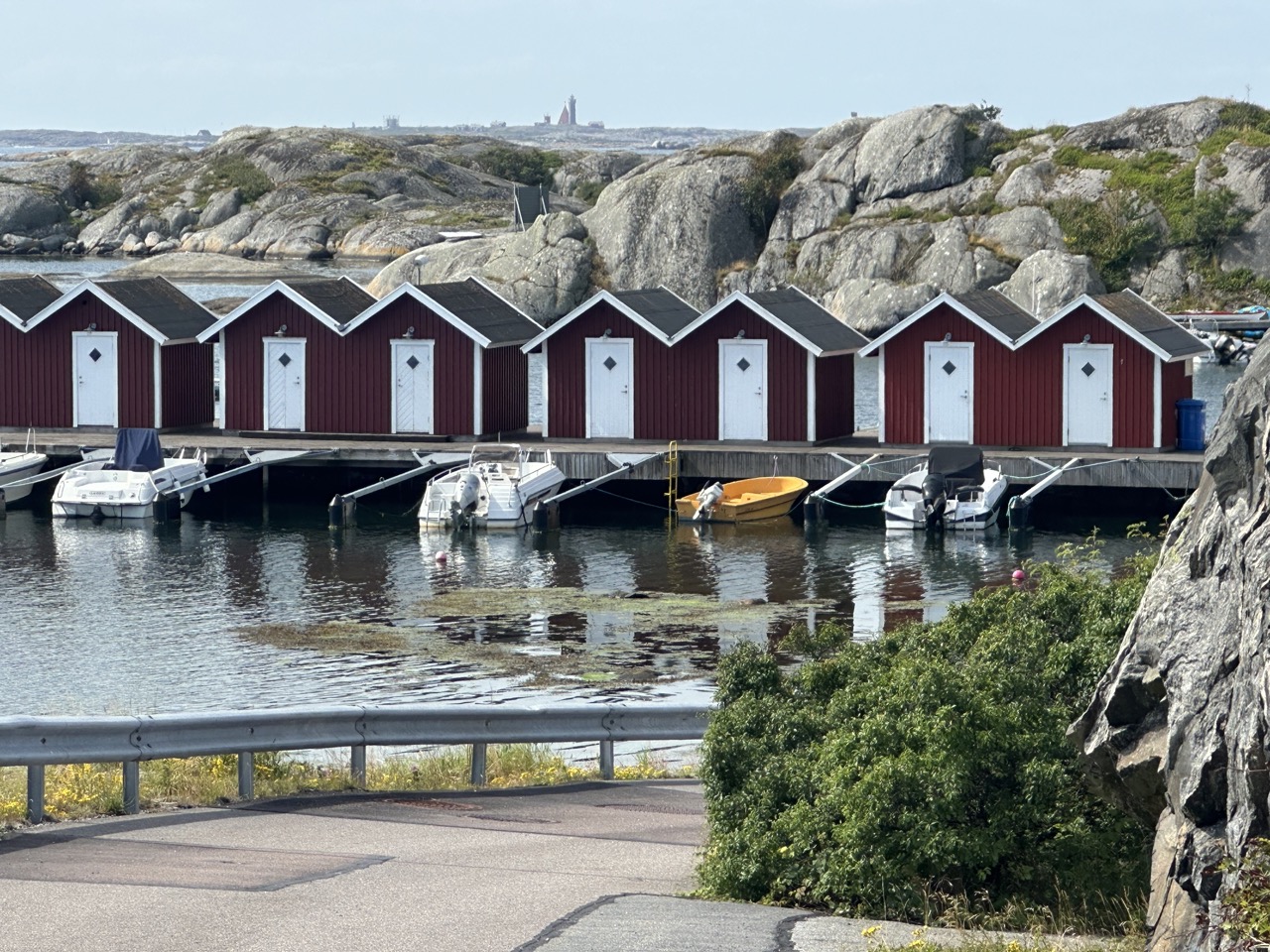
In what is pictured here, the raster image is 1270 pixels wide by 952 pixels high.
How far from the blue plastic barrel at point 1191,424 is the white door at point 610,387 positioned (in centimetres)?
1141

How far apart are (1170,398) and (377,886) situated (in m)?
31.3

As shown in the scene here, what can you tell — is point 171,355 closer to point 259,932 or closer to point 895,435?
point 895,435

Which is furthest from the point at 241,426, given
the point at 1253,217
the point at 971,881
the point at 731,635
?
the point at 1253,217

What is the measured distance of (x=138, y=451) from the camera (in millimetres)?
40094

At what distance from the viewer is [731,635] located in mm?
27656

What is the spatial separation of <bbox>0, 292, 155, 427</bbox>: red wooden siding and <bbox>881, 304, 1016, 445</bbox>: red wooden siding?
16.6 metres

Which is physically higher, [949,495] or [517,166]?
[517,166]

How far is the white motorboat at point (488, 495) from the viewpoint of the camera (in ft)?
124

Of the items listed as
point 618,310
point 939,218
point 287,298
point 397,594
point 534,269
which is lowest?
point 397,594

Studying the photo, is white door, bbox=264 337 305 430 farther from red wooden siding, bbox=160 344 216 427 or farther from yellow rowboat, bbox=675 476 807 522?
yellow rowboat, bbox=675 476 807 522

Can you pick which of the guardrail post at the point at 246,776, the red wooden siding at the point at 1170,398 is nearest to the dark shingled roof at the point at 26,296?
the red wooden siding at the point at 1170,398

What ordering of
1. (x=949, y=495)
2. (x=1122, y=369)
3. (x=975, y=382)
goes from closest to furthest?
(x=949, y=495), (x=1122, y=369), (x=975, y=382)

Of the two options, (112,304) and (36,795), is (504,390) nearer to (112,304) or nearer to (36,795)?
(112,304)

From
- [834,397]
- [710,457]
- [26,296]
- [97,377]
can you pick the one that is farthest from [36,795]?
[26,296]
